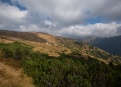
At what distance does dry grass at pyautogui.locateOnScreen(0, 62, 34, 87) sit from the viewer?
51875 millimetres

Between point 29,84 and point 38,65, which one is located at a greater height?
point 38,65

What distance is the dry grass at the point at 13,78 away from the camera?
51.9 meters

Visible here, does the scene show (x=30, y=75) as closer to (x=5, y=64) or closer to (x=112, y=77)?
(x=5, y=64)

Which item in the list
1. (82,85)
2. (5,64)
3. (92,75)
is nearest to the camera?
(82,85)

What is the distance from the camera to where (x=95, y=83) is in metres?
53.7

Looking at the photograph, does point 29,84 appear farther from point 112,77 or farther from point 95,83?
point 112,77

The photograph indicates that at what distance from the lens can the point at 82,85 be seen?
167 feet

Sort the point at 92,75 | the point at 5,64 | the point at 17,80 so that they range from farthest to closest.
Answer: the point at 5,64 < the point at 92,75 < the point at 17,80

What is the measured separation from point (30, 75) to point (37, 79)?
526 centimetres

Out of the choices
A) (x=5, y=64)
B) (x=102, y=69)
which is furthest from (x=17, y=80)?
(x=102, y=69)

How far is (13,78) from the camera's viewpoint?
55.2m

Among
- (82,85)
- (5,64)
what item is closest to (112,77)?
(82,85)

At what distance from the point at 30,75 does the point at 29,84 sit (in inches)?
203

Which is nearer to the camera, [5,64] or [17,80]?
[17,80]
